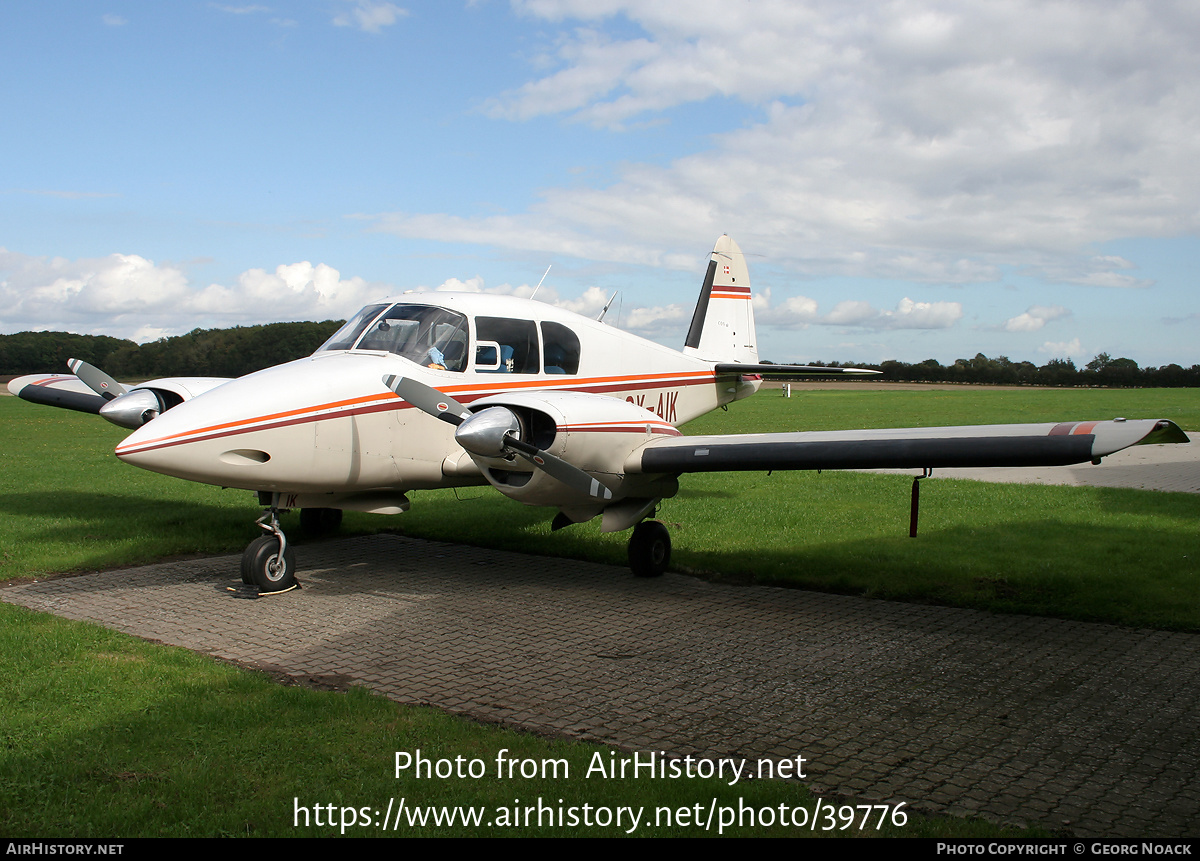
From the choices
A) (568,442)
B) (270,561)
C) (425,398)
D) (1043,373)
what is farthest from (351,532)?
(1043,373)

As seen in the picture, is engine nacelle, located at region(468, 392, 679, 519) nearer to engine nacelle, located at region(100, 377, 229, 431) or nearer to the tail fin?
engine nacelle, located at region(100, 377, 229, 431)

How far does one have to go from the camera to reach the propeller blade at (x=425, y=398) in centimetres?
720

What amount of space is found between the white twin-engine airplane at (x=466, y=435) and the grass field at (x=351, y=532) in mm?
1643

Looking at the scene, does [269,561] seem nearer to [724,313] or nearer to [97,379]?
[97,379]

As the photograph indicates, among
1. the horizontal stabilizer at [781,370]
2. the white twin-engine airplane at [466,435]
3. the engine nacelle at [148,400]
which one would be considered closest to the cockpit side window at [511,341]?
the white twin-engine airplane at [466,435]

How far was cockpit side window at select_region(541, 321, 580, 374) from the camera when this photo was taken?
29.1 feet

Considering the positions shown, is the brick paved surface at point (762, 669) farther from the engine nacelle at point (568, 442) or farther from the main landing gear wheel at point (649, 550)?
the engine nacelle at point (568, 442)

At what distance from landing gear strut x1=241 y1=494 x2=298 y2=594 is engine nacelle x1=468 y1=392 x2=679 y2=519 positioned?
209 cm

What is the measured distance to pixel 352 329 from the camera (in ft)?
27.4

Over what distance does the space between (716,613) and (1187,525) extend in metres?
7.51

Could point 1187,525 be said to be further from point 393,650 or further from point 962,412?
point 962,412

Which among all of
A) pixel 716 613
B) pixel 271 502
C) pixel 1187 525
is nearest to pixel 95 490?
pixel 271 502

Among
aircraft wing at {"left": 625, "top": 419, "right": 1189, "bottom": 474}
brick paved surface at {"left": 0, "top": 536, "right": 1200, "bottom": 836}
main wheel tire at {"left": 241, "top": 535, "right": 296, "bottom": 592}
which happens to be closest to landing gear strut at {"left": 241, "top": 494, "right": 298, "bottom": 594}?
main wheel tire at {"left": 241, "top": 535, "right": 296, "bottom": 592}

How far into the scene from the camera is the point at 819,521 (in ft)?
38.7
